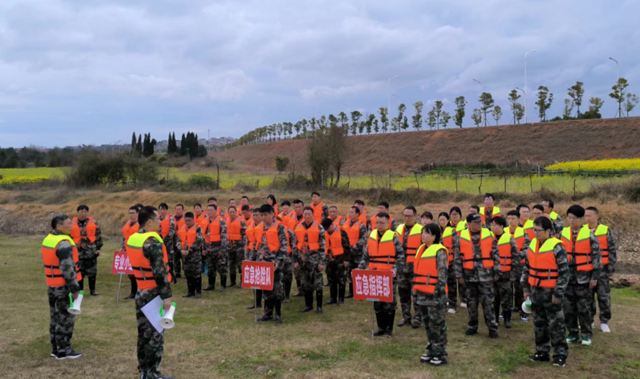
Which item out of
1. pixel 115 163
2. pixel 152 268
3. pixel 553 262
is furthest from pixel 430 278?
pixel 115 163

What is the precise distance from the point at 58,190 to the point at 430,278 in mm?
36746

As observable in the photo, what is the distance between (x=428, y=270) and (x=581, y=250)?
2.95 metres

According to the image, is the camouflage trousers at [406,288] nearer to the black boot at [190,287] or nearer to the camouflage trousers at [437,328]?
the camouflage trousers at [437,328]

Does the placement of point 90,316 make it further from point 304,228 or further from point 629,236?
point 629,236

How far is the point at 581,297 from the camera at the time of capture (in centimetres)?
733

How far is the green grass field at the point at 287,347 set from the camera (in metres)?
6.12

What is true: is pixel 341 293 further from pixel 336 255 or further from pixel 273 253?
pixel 273 253

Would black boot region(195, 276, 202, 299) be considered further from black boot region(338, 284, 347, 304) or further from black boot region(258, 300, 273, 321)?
black boot region(338, 284, 347, 304)

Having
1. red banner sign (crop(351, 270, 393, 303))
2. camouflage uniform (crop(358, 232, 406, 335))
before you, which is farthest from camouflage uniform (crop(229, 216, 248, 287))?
red banner sign (crop(351, 270, 393, 303))

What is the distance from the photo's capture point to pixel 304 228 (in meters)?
9.57

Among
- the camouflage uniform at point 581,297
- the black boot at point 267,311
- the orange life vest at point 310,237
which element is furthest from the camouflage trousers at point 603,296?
the black boot at point 267,311

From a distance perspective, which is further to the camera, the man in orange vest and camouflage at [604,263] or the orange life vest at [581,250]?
the man in orange vest and camouflage at [604,263]

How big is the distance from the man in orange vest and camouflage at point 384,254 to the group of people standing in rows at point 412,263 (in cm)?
2

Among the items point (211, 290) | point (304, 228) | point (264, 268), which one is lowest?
point (211, 290)
